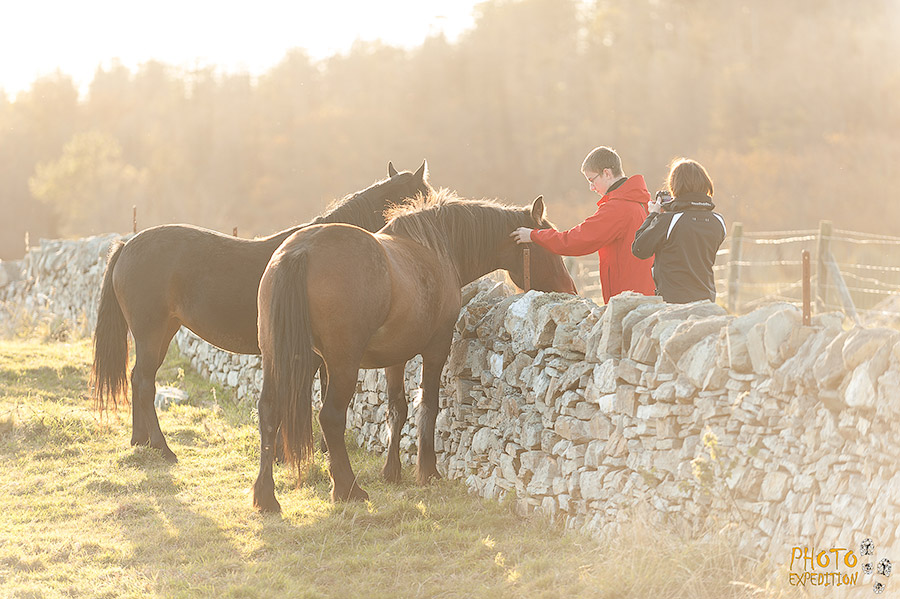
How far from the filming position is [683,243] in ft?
16.3

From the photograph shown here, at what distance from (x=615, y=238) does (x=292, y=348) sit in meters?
2.37

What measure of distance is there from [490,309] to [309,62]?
60.5 metres

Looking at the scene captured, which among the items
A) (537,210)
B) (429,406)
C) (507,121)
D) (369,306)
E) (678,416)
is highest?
(507,121)

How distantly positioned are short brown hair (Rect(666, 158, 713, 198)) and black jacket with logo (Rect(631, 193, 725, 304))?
0.14 ft

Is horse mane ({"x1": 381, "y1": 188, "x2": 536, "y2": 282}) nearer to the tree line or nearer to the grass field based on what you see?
the grass field

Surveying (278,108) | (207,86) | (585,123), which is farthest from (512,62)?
(207,86)

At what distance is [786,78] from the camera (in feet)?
151

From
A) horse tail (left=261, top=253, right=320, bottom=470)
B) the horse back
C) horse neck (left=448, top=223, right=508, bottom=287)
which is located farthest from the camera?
the horse back

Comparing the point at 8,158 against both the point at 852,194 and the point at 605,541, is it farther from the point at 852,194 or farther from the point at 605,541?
the point at 605,541

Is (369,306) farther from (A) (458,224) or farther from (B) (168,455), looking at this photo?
(B) (168,455)

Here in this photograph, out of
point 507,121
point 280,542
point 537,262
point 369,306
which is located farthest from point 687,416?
point 507,121

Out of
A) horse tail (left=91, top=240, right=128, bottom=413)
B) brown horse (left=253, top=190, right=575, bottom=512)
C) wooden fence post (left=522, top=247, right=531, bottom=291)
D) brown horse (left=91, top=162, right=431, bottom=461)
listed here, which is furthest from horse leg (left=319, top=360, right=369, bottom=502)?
horse tail (left=91, top=240, right=128, bottom=413)

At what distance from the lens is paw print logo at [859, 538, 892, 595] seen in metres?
2.83

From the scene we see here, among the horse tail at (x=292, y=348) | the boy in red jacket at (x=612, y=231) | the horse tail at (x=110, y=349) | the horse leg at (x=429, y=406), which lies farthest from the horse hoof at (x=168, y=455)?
the boy in red jacket at (x=612, y=231)
